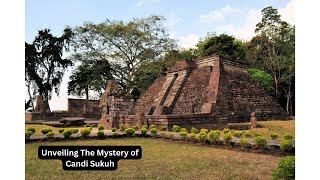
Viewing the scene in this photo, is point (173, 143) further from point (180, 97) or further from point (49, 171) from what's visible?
point (180, 97)

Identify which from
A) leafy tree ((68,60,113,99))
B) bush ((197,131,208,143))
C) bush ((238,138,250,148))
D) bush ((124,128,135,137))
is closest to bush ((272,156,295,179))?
bush ((238,138,250,148))

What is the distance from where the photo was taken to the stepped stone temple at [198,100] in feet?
42.7

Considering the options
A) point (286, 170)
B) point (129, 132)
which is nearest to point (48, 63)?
point (129, 132)

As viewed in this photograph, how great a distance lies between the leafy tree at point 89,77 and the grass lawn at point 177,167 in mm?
4358

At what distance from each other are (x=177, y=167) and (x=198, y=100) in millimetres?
9910

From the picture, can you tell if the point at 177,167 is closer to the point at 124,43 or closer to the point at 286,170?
the point at 286,170

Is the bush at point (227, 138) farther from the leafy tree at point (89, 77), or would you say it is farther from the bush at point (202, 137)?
the leafy tree at point (89, 77)

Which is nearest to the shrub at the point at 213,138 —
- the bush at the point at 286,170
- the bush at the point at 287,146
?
the bush at the point at 287,146

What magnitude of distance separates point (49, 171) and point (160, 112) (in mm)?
10081

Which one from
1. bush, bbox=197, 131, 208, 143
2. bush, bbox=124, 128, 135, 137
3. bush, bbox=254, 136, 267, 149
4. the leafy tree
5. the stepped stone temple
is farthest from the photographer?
the stepped stone temple

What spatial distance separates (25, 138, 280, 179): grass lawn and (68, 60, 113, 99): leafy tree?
4.36m
